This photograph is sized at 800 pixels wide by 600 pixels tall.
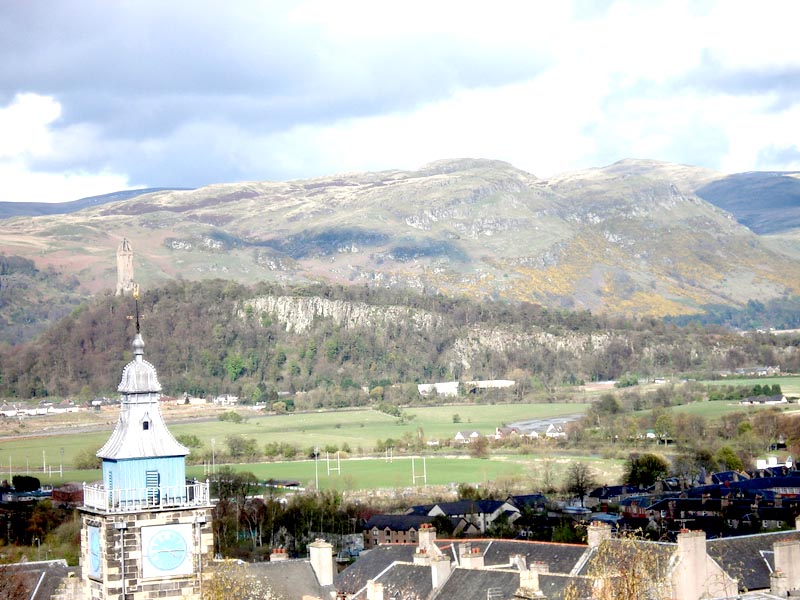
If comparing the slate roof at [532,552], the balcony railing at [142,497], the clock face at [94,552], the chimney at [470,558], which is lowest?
the slate roof at [532,552]

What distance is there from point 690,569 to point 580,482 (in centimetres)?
7605

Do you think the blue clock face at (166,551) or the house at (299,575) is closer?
the blue clock face at (166,551)

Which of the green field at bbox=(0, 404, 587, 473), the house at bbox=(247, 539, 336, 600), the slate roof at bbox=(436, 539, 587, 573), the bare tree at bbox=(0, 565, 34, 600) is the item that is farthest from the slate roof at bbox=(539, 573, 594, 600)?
the green field at bbox=(0, 404, 587, 473)

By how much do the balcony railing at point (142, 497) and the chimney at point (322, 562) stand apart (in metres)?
11.1

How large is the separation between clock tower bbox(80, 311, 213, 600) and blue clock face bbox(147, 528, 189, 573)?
0.02 m

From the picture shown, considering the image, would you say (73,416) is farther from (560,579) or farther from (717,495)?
(560,579)

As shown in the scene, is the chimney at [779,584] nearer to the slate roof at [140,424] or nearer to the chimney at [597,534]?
the chimney at [597,534]

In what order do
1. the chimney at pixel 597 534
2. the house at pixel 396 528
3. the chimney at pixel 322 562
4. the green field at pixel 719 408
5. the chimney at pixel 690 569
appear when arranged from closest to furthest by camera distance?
1. the chimney at pixel 322 562
2. the chimney at pixel 690 569
3. the chimney at pixel 597 534
4. the house at pixel 396 528
5. the green field at pixel 719 408

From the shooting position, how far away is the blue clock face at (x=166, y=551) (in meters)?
33.2

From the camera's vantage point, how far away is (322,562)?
45.0 metres

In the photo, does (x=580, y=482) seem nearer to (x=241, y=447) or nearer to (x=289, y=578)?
(x=241, y=447)

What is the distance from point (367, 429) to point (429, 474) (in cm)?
4723

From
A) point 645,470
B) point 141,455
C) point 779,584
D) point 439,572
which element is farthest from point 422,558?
point 645,470

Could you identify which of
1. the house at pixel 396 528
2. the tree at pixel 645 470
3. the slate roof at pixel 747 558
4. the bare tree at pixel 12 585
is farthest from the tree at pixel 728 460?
the bare tree at pixel 12 585
